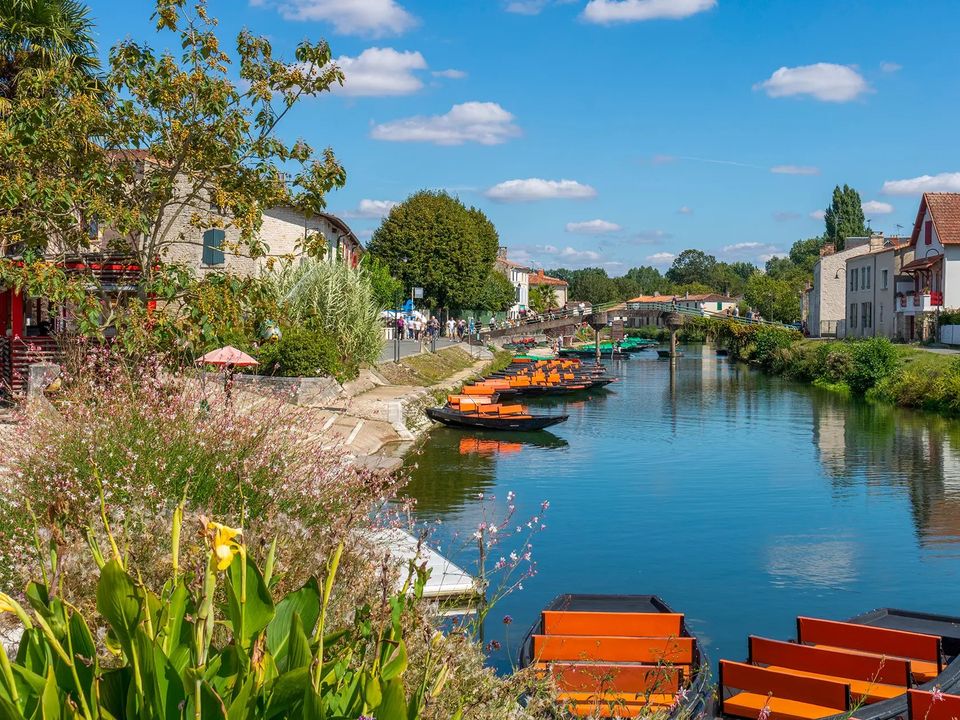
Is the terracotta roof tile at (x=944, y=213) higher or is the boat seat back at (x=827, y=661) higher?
the terracotta roof tile at (x=944, y=213)

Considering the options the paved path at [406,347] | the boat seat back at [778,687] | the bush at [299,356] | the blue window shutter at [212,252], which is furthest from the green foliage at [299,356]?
the boat seat back at [778,687]

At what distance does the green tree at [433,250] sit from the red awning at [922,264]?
30.3m

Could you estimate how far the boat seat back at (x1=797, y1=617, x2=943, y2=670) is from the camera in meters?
10.1

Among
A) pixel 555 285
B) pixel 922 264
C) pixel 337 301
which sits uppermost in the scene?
pixel 555 285

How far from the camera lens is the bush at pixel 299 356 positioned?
98.1 feet

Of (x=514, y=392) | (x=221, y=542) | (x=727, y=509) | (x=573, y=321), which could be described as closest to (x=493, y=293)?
(x=573, y=321)

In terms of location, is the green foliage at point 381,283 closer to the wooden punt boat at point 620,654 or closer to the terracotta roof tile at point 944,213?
the terracotta roof tile at point 944,213

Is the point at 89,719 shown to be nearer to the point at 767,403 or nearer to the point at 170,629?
the point at 170,629

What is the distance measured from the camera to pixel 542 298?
159 m

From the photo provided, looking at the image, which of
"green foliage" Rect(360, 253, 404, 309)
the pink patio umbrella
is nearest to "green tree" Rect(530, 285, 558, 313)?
"green foliage" Rect(360, 253, 404, 309)

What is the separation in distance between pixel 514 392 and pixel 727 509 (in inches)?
1032

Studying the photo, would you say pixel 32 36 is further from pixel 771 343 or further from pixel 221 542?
pixel 771 343

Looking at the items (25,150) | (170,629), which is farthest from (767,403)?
(170,629)

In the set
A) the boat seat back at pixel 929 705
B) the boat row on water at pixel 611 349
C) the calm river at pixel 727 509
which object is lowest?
the calm river at pixel 727 509
